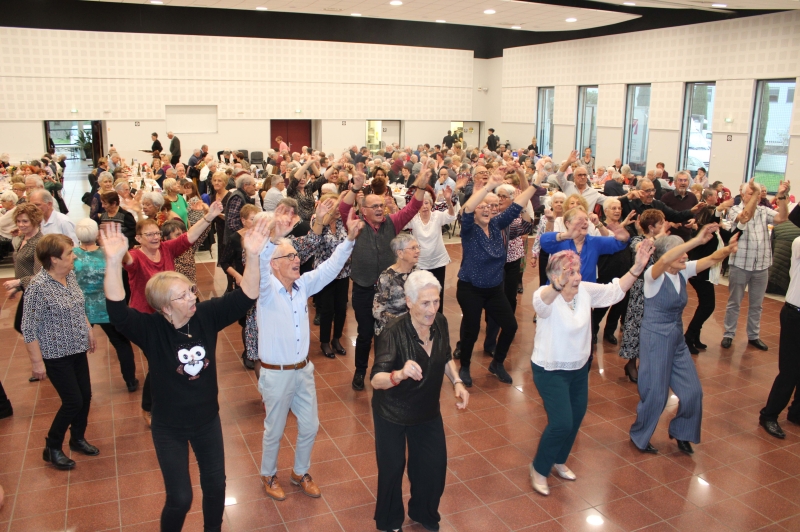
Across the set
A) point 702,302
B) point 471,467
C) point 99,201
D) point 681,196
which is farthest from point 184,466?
point 681,196

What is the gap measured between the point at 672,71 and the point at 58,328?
17.4m

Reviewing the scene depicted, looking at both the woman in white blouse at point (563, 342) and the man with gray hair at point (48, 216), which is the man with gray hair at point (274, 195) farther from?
the woman in white blouse at point (563, 342)

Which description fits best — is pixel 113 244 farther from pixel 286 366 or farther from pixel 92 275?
pixel 92 275

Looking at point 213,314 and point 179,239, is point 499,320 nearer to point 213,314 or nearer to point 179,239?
point 179,239

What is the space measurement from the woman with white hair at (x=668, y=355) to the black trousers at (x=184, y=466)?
2.92 meters

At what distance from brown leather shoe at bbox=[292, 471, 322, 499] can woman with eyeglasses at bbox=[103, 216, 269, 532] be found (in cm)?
100

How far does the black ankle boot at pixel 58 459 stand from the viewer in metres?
4.34

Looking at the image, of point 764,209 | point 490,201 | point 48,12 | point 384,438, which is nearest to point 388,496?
point 384,438

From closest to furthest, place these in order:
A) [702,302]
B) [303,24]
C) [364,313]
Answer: [364,313], [702,302], [303,24]

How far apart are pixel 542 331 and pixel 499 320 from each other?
1.74m

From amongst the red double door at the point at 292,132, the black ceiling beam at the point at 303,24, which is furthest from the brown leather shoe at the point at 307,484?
the red double door at the point at 292,132

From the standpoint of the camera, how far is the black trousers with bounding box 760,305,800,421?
476 centimetres

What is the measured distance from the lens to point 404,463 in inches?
135

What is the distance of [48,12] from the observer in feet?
64.5
